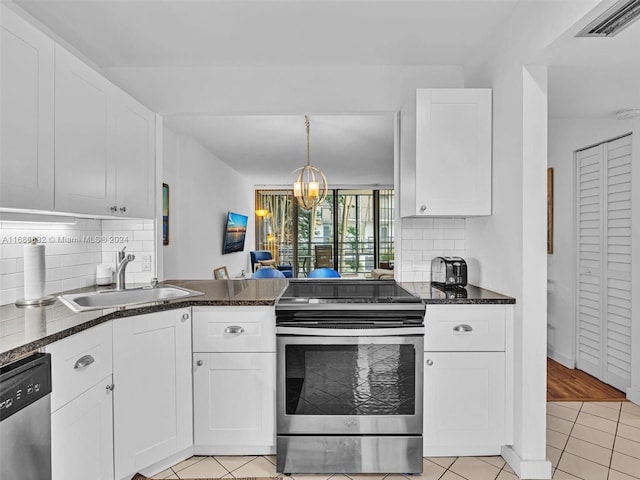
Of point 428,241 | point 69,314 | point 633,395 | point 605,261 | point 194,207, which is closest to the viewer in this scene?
point 69,314

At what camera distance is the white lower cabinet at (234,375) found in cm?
208

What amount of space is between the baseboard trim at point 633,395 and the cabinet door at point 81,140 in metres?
3.72

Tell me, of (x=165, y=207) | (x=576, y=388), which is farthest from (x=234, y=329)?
(x=576, y=388)

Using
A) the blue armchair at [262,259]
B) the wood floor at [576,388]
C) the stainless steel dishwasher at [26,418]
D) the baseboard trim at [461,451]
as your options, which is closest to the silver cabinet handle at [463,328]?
the baseboard trim at [461,451]

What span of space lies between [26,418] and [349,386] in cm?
134

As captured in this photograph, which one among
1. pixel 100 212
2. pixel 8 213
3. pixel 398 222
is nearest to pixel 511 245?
pixel 398 222

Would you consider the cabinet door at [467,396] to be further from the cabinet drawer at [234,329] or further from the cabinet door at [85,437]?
the cabinet door at [85,437]

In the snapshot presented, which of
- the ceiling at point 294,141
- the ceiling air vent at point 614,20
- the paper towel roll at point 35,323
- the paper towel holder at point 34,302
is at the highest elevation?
the ceiling at point 294,141

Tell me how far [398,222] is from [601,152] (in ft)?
6.28

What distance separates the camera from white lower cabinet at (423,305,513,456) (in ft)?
6.86

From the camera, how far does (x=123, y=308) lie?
184 centimetres

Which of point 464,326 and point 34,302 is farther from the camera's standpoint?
point 464,326

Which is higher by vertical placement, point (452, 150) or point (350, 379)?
point (452, 150)

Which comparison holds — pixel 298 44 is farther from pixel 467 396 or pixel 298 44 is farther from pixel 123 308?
pixel 467 396
